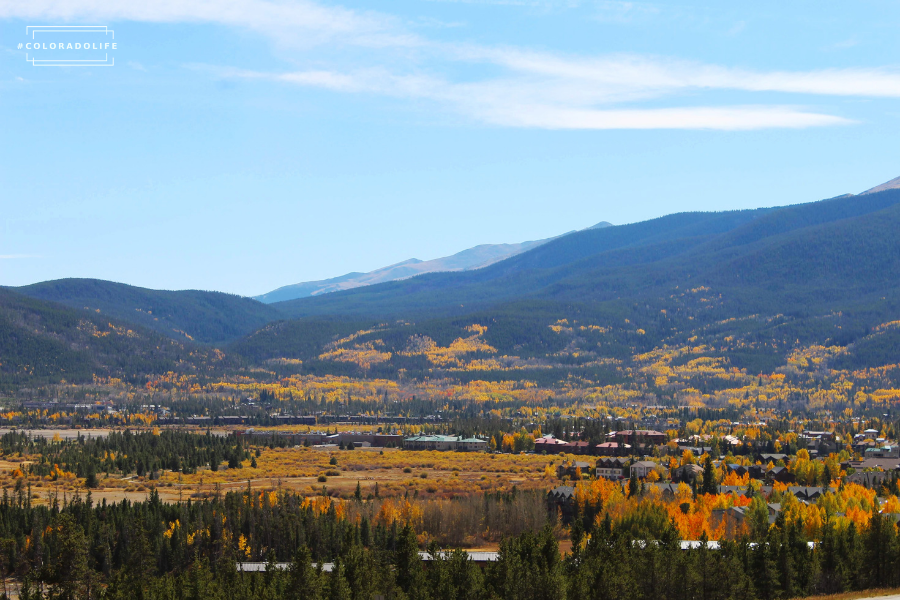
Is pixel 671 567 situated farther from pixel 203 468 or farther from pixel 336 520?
pixel 203 468

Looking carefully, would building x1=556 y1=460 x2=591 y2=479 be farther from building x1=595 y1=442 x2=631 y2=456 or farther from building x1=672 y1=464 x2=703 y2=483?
building x1=672 y1=464 x2=703 y2=483

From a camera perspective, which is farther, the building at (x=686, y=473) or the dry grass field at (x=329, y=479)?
the dry grass field at (x=329, y=479)

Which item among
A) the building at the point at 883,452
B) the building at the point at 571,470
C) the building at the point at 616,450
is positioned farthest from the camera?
the building at the point at 616,450

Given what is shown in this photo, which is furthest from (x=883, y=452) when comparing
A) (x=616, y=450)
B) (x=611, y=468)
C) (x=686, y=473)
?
(x=611, y=468)

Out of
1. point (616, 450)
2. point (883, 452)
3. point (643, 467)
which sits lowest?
point (883, 452)

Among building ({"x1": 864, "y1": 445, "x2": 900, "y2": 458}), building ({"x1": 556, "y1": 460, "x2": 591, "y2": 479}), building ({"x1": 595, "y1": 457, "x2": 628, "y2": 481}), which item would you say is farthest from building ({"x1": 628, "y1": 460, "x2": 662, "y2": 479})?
building ({"x1": 864, "y1": 445, "x2": 900, "y2": 458})

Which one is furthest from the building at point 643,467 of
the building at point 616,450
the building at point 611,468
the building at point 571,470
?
the building at point 616,450

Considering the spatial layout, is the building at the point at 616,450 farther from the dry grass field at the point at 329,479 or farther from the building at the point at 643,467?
the building at the point at 643,467

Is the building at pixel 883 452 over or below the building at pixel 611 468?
below

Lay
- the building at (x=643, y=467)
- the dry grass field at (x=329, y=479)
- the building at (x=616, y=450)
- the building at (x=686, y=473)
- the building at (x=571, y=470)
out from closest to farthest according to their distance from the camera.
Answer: the building at (x=686, y=473) < the dry grass field at (x=329, y=479) < the building at (x=643, y=467) < the building at (x=571, y=470) < the building at (x=616, y=450)

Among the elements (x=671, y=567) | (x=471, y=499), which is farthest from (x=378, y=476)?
(x=671, y=567)

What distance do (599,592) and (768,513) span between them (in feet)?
129

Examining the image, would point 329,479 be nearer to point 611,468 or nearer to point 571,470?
point 571,470

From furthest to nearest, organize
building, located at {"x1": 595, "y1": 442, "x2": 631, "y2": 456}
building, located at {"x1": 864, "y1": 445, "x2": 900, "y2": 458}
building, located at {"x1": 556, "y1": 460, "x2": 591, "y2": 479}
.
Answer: building, located at {"x1": 595, "y1": 442, "x2": 631, "y2": 456}
building, located at {"x1": 864, "y1": 445, "x2": 900, "y2": 458}
building, located at {"x1": 556, "y1": 460, "x2": 591, "y2": 479}
